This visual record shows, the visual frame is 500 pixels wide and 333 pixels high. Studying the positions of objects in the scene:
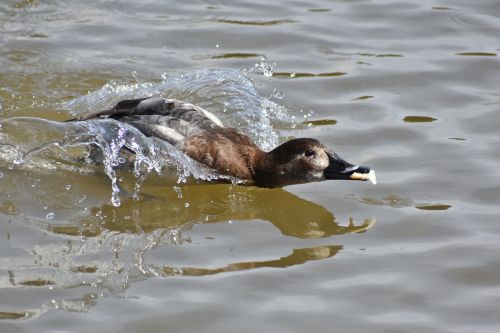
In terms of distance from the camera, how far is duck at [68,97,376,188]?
23.9ft

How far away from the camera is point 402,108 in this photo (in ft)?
28.5

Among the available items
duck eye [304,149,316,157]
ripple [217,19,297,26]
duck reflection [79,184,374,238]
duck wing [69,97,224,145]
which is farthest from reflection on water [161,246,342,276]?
ripple [217,19,297,26]

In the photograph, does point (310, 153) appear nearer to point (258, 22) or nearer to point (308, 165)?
point (308, 165)

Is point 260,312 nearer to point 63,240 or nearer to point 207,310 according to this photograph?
point 207,310

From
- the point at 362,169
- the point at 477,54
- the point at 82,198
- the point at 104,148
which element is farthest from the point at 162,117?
the point at 477,54

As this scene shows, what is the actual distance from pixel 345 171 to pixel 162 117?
1.48 meters

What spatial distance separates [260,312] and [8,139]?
303 centimetres

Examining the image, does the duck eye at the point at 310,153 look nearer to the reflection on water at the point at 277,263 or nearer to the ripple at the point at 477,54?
the reflection on water at the point at 277,263

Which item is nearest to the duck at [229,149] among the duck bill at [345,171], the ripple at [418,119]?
the duck bill at [345,171]

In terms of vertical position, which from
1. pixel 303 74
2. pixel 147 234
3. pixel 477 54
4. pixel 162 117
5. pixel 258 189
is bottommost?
pixel 147 234

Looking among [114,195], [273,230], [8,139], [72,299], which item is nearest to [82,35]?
[8,139]

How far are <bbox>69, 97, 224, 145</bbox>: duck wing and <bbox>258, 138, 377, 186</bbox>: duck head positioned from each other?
643 mm

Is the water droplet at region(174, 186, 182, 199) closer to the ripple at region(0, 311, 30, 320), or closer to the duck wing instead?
the duck wing

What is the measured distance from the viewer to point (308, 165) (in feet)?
23.9
